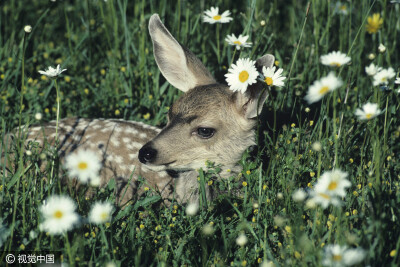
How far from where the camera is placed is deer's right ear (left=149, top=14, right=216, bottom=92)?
4.23 m

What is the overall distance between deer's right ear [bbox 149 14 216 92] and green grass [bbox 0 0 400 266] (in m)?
0.46

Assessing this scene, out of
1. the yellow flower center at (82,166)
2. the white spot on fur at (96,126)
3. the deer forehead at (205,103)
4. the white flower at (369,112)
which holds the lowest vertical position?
the white spot on fur at (96,126)

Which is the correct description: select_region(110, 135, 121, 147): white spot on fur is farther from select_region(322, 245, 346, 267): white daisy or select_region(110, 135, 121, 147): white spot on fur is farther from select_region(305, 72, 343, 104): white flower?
select_region(322, 245, 346, 267): white daisy

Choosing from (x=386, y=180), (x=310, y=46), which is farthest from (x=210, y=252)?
(x=310, y=46)

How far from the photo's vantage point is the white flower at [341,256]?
7.30 ft

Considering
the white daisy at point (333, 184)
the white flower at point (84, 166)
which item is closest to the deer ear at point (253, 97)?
the white daisy at point (333, 184)

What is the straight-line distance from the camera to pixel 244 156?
136 inches

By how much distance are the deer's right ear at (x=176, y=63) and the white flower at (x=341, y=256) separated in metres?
2.21

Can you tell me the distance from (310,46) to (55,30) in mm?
2924

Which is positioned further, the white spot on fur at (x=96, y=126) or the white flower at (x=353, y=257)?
the white spot on fur at (x=96, y=126)

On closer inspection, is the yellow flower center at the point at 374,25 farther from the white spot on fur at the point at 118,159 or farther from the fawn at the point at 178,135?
the white spot on fur at the point at 118,159

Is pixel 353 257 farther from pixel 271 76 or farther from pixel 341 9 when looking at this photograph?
pixel 341 9

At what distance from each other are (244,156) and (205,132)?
1.51 feet

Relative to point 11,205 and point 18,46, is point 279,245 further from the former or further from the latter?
point 18,46
